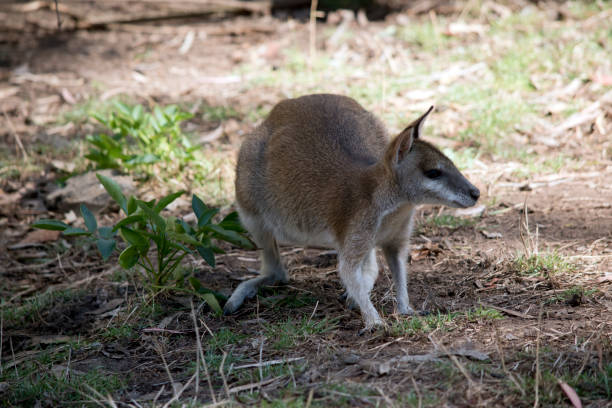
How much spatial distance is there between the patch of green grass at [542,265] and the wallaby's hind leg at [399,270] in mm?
672

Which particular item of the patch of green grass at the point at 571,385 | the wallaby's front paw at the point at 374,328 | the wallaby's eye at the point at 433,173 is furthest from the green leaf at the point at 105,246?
the patch of green grass at the point at 571,385

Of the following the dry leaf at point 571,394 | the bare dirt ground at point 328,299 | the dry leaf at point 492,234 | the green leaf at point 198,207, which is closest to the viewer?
the dry leaf at point 571,394

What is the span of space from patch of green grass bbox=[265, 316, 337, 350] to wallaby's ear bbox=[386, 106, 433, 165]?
878mm

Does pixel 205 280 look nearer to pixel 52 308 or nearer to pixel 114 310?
pixel 114 310

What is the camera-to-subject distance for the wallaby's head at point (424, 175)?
10.3 feet

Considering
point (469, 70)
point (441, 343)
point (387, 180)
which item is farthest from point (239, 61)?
point (441, 343)

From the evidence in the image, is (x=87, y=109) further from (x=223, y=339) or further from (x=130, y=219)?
(x=223, y=339)

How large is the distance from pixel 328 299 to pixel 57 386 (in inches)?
58.5

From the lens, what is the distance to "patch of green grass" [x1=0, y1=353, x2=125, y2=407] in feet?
9.88

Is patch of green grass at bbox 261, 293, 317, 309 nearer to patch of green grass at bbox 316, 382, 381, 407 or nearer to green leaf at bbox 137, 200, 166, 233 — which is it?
green leaf at bbox 137, 200, 166, 233

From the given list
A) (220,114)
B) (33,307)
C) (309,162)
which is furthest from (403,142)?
(220,114)

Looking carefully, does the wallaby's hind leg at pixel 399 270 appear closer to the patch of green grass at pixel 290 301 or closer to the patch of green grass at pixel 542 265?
the patch of green grass at pixel 290 301

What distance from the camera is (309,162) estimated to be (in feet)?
12.2

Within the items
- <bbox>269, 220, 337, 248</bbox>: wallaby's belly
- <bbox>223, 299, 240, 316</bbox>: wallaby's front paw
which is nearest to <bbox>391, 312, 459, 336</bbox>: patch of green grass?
<bbox>269, 220, 337, 248</bbox>: wallaby's belly
